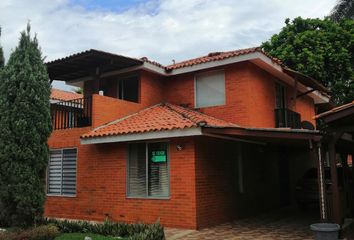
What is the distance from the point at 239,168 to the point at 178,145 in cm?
302

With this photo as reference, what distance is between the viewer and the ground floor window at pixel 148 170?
12094mm

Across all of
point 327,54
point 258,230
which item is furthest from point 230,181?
point 327,54

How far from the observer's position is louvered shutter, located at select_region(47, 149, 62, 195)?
14.5 meters

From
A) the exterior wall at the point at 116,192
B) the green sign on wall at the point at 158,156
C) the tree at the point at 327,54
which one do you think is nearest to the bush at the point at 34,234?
the exterior wall at the point at 116,192

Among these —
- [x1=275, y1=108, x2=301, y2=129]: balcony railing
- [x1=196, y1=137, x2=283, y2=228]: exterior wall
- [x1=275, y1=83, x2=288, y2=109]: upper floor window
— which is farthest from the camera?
[x1=275, y1=83, x2=288, y2=109]: upper floor window

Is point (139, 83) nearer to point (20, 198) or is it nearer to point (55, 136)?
point (55, 136)

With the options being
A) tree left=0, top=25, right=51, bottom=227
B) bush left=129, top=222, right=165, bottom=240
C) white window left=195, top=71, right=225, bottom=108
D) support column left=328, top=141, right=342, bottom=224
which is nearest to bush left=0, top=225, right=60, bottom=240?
tree left=0, top=25, right=51, bottom=227

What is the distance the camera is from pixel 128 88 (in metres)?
15.7

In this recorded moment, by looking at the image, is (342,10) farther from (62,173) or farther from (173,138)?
(62,173)

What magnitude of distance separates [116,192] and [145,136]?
2344 millimetres

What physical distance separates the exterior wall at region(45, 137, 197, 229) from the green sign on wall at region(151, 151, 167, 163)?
12.4 inches

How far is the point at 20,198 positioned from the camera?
31.3 ft

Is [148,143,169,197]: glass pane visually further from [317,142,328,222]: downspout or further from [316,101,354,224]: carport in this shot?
[316,101,354,224]: carport

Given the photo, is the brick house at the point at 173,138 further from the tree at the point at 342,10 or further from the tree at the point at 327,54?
the tree at the point at 342,10
